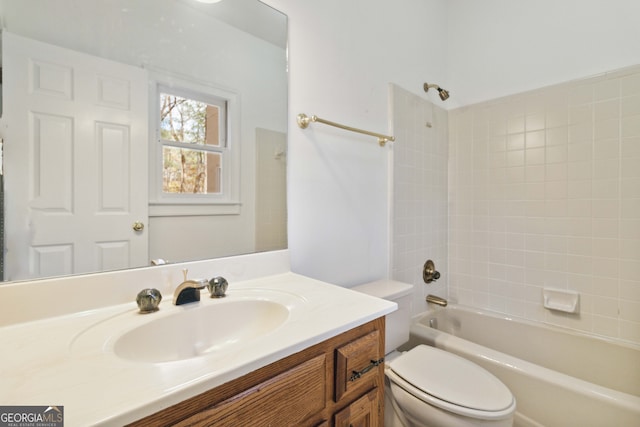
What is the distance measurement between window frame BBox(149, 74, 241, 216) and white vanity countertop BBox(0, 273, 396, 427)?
1.04ft

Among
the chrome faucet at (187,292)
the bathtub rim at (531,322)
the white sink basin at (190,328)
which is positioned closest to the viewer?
the white sink basin at (190,328)

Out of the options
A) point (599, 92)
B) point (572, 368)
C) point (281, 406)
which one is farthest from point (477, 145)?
point (281, 406)

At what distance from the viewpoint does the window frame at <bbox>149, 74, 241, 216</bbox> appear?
2.82ft

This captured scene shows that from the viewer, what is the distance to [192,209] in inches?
37.0

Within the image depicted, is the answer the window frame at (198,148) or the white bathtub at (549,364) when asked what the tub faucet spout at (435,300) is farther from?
the window frame at (198,148)

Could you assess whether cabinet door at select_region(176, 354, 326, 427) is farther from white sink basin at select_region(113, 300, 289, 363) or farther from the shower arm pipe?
the shower arm pipe

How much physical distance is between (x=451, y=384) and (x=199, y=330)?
3.00 ft

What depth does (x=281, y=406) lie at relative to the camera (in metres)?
0.54

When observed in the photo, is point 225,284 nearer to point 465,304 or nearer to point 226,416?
point 226,416

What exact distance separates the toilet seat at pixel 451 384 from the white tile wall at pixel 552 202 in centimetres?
91

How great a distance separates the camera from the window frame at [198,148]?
86 centimetres

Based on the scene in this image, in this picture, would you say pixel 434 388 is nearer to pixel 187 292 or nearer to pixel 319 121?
pixel 187 292

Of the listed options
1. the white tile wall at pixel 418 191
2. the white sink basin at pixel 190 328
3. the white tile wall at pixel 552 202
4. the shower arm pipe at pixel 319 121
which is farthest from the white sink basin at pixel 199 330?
the white tile wall at pixel 552 202

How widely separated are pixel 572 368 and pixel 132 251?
2.13 meters
